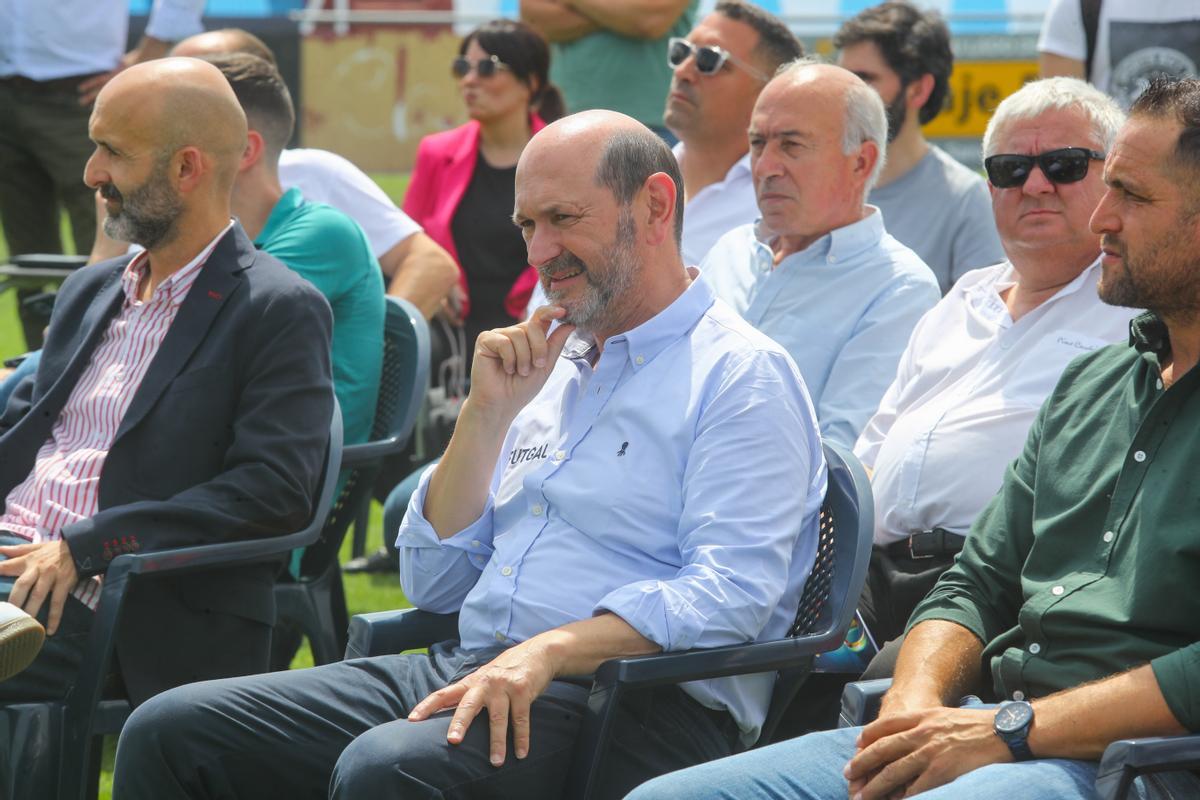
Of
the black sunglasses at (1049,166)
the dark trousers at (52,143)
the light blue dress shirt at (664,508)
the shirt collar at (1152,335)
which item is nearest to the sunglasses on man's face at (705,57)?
the black sunglasses at (1049,166)

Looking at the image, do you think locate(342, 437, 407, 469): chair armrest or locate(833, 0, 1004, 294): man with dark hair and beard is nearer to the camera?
locate(342, 437, 407, 469): chair armrest

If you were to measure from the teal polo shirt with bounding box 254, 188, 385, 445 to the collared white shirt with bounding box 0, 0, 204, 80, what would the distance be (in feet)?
9.88

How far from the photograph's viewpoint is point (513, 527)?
3.02 m

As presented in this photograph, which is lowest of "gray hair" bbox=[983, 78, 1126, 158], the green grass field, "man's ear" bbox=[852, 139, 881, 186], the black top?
the green grass field

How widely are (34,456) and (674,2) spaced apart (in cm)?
362

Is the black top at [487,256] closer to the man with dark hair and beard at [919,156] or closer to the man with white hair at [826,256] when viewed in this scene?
the man with dark hair and beard at [919,156]

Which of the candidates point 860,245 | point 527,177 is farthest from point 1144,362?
point 860,245

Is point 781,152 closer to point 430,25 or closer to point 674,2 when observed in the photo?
point 674,2

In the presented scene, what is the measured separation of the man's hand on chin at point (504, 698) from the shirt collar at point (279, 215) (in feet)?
7.23

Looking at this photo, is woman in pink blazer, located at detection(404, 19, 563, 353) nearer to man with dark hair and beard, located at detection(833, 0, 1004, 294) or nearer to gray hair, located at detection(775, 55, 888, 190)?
man with dark hair and beard, located at detection(833, 0, 1004, 294)

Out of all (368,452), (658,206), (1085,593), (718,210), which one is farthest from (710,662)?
(718,210)

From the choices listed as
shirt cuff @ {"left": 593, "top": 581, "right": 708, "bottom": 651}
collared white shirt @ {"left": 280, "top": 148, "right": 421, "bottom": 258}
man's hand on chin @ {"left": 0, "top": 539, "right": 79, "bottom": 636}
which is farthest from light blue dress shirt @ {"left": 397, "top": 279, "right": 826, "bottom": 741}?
collared white shirt @ {"left": 280, "top": 148, "right": 421, "bottom": 258}

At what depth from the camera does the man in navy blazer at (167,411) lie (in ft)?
11.2

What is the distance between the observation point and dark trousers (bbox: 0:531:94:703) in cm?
334
